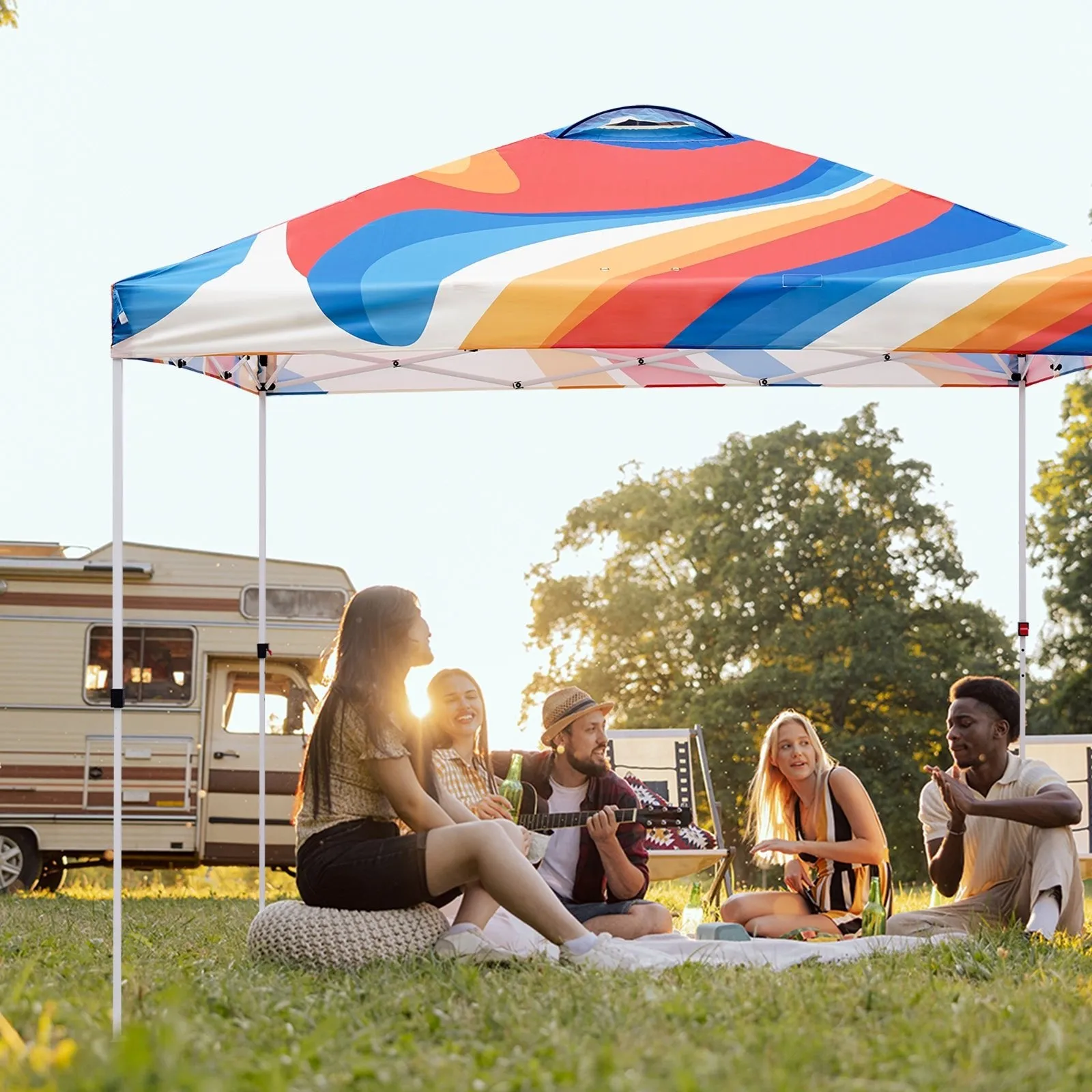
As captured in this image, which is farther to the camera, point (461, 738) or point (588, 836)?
point (588, 836)

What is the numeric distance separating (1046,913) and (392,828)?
7.18 ft

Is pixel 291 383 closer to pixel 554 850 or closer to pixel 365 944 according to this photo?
pixel 554 850

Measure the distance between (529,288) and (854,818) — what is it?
2251 millimetres

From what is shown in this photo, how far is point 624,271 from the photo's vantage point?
408 cm

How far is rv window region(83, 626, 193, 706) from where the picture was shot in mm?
10219

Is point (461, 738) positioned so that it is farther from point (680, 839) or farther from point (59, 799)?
point (59, 799)

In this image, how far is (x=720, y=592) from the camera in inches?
885

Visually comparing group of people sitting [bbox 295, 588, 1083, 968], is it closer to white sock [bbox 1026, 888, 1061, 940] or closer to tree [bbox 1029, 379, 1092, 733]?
white sock [bbox 1026, 888, 1061, 940]

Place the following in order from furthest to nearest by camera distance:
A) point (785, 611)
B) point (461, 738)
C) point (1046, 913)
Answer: point (785, 611)
point (461, 738)
point (1046, 913)

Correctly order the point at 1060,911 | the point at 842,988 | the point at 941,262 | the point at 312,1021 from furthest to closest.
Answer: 1. the point at 1060,911
2. the point at 941,262
3. the point at 842,988
4. the point at 312,1021

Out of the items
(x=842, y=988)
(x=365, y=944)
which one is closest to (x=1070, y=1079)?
(x=842, y=988)

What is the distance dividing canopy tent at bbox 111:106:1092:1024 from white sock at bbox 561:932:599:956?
3.96 feet

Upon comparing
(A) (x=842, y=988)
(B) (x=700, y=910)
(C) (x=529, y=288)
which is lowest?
(B) (x=700, y=910)

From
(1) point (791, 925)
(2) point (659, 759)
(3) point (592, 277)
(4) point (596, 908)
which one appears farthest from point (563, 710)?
(2) point (659, 759)
